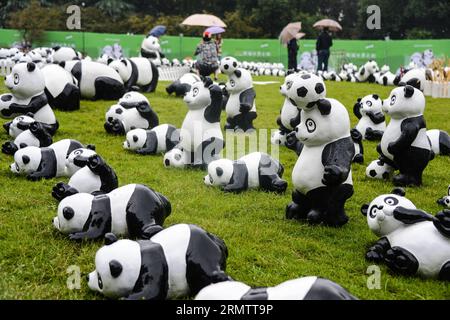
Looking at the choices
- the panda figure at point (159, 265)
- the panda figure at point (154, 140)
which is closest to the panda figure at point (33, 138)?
the panda figure at point (154, 140)

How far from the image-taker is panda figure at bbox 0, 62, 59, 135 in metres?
7.39

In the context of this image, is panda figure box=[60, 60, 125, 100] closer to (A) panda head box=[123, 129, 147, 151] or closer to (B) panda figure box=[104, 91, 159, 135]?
(B) panda figure box=[104, 91, 159, 135]

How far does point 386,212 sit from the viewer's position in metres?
3.86

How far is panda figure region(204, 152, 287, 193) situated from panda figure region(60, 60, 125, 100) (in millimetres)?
5912

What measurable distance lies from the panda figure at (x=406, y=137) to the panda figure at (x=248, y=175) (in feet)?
4.10

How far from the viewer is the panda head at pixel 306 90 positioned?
4422 millimetres

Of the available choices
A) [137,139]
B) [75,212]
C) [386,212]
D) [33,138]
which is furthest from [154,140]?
[386,212]

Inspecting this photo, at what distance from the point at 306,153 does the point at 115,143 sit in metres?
4.01

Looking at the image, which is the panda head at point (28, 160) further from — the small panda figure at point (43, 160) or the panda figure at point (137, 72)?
the panda figure at point (137, 72)

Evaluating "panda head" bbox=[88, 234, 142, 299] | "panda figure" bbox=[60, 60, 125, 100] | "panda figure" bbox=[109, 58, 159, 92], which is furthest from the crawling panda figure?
"panda figure" bbox=[109, 58, 159, 92]

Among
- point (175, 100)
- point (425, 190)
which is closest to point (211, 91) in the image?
point (425, 190)

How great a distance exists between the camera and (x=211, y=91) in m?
6.36

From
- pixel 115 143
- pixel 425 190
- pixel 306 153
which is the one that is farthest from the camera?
pixel 115 143
